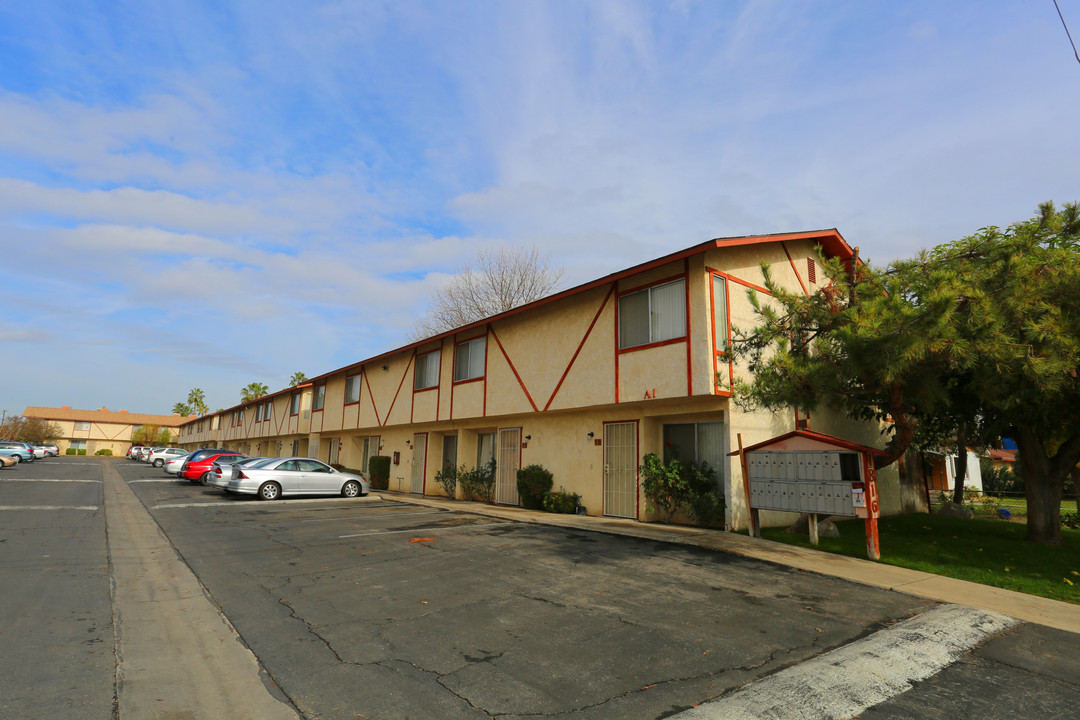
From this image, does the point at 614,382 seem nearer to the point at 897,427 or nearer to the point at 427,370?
the point at 897,427

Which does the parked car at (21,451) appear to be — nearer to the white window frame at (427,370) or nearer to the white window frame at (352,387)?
the white window frame at (352,387)

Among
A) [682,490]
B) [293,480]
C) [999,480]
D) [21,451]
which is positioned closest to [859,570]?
[682,490]

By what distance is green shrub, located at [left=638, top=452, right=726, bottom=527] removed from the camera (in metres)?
13.0

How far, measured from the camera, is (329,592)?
7.14 metres

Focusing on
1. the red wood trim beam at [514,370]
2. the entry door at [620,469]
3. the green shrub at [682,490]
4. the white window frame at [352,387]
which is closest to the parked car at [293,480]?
the red wood trim beam at [514,370]

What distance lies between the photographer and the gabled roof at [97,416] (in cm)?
9231

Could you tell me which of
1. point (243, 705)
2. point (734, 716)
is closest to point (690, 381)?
point (734, 716)

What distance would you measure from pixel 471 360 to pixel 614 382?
767 centimetres

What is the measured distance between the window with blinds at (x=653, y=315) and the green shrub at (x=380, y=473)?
15.8 meters

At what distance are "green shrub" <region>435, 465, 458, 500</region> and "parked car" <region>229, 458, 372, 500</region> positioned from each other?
2.69 m

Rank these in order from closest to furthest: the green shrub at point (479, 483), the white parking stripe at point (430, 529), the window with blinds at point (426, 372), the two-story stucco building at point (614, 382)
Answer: the white parking stripe at point (430, 529) → the two-story stucco building at point (614, 382) → the green shrub at point (479, 483) → the window with blinds at point (426, 372)

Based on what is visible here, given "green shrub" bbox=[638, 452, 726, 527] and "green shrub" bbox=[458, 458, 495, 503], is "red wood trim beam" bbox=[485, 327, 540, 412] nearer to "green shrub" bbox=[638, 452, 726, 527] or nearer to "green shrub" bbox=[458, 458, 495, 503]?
"green shrub" bbox=[458, 458, 495, 503]

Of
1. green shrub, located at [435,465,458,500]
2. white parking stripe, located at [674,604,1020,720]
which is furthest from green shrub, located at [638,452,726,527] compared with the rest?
green shrub, located at [435,465,458,500]

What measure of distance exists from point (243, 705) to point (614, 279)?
38.1ft
